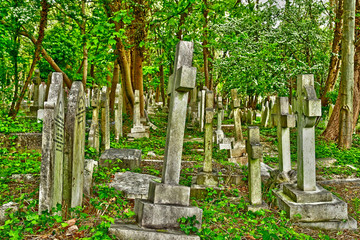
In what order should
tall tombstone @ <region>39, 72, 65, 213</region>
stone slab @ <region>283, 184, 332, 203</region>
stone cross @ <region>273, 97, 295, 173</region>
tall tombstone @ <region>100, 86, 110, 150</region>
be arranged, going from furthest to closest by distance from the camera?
tall tombstone @ <region>100, 86, 110, 150</region> < stone cross @ <region>273, 97, 295, 173</region> < stone slab @ <region>283, 184, 332, 203</region> < tall tombstone @ <region>39, 72, 65, 213</region>

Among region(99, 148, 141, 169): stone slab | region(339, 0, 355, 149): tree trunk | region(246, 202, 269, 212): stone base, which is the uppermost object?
region(339, 0, 355, 149): tree trunk

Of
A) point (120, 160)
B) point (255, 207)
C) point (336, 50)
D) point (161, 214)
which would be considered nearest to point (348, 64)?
point (336, 50)

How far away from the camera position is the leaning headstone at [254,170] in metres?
4.30

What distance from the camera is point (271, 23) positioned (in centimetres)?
1476

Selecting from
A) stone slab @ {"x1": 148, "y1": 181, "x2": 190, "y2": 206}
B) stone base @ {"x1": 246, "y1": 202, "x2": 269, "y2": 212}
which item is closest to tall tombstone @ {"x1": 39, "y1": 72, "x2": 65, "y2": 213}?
stone slab @ {"x1": 148, "y1": 181, "x2": 190, "y2": 206}

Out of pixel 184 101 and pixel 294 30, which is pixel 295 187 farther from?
pixel 294 30

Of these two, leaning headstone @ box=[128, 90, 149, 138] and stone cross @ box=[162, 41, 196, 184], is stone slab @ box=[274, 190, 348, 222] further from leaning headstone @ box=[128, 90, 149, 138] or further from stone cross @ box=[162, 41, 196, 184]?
leaning headstone @ box=[128, 90, 149, 138]

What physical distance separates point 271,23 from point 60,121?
13.9 meters

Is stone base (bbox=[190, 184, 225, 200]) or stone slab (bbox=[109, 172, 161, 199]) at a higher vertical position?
stone slab (bbox=[109, 172, 161, 199])

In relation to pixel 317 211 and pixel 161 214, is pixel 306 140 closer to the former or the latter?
pixel 317 211

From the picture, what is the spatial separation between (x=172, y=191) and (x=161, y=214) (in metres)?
0.28

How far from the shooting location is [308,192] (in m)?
4.32

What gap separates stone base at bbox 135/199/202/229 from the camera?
10.0ft

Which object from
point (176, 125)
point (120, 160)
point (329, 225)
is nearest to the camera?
point (176, 125)
